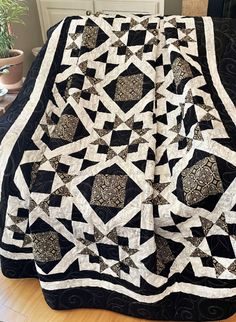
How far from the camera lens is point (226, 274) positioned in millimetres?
1043

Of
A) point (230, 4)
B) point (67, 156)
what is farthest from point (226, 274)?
point (230, 4)

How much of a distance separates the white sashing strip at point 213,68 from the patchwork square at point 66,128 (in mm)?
588

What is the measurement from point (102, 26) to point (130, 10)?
78 cm

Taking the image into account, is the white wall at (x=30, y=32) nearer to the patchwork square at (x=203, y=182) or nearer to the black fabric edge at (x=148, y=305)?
the patchwork square at (x=203, y=182)

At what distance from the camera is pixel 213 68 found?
4.54 ft

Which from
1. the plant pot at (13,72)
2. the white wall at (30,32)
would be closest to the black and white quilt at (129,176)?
the plant pot at (13,72)

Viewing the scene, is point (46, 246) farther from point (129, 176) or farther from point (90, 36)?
point (90, 36)

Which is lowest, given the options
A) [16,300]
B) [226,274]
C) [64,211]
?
[16,300]

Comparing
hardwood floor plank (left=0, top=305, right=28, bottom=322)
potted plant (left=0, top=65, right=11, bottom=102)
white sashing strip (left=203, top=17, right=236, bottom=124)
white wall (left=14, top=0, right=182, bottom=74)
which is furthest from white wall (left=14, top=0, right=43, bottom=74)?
hardwood floor plank (left=0, top=305, right=28, bottom=322)

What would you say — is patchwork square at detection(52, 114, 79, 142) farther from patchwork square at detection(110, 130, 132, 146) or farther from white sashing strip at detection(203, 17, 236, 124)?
white sashing strip at detection(203, 17, 236, 124)

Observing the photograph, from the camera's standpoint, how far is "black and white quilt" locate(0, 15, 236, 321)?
1.04m

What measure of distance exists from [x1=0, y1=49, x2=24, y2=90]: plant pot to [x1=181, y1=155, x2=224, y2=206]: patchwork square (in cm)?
114

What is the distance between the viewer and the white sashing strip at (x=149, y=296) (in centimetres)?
107

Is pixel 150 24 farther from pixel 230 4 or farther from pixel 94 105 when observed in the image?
pixel 230 4
